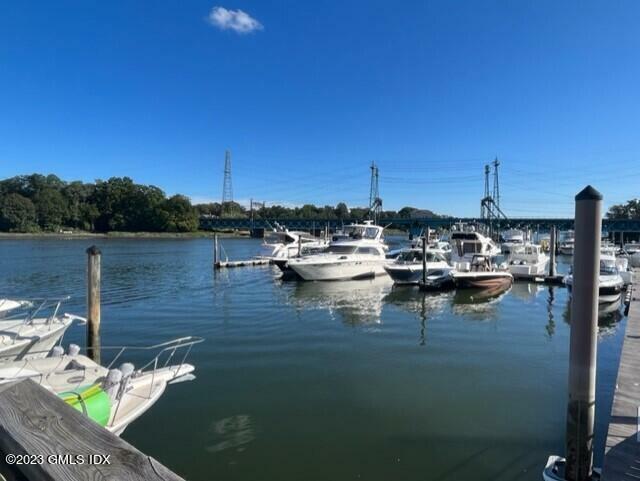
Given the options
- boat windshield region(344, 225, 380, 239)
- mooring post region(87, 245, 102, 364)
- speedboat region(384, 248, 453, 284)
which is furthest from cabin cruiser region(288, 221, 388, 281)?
mooring post region(87, 245, 102, 364)

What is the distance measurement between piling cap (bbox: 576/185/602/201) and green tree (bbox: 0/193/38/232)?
126 metres

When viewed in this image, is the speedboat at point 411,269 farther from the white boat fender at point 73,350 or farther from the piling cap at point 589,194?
the piling cap at point 589,194

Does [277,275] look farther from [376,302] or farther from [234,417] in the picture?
[234,417]

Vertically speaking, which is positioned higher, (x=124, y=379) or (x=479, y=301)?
(x=124, y=379)

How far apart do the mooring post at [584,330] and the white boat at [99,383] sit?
574cm

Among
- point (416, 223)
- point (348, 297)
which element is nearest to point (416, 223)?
point (416, 223)

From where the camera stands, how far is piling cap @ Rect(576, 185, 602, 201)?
205 inches

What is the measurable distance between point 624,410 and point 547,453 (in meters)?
1.32

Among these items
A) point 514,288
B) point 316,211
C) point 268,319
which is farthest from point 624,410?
point 316,211

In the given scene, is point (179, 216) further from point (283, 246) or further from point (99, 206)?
point (283, 246)

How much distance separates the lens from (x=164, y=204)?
5098 inches

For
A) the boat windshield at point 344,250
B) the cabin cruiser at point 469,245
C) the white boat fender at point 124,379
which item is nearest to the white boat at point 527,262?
the cabin cruiser at point 469,245

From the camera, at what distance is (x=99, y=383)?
6598 millimetres

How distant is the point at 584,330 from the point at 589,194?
63.3 inches
